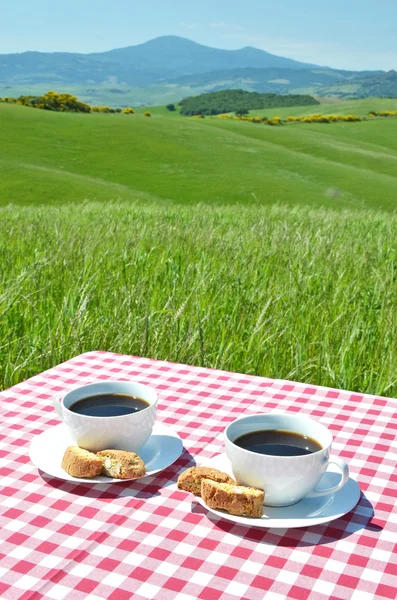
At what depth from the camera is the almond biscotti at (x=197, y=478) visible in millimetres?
1289

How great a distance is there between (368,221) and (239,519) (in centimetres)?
854

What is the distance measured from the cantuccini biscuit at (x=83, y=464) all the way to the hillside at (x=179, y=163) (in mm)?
25250

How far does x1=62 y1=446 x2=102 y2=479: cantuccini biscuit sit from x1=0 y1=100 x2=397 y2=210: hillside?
25250 millimetres

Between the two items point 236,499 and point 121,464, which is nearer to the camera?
point 236,499

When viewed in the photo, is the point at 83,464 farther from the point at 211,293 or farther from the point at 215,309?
the point at 211,293

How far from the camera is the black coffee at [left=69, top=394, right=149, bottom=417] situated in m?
1.51

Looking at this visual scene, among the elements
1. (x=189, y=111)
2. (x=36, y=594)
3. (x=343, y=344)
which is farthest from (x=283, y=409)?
(x=189, y=111)

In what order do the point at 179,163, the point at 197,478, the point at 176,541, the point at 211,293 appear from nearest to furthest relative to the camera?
the point at 176,541
the point at 197,478
the point at 211,293
the point at 179,163

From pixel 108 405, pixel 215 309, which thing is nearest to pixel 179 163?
pixel 215 309

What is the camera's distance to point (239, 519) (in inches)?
47.3

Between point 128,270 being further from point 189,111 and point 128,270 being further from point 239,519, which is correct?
point 189,111

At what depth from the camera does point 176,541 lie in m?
1.18

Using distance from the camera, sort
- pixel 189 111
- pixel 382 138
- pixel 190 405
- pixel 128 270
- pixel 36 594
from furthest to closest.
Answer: pixel 189 111
pixel 382 138
pixel 128 270
pixel 190 405
pixel 36 594

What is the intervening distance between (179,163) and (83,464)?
1457 inches
